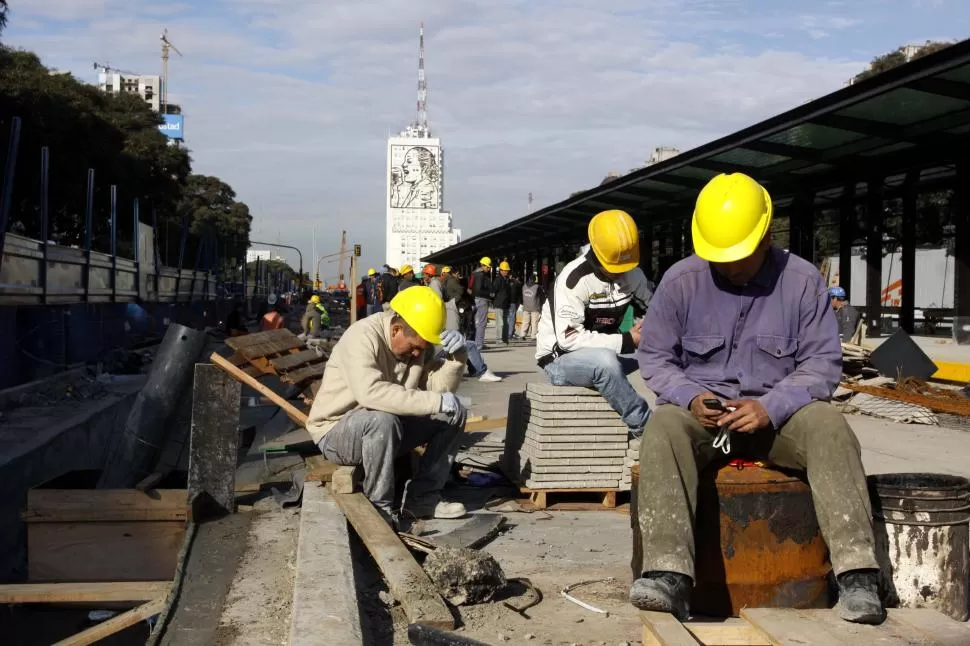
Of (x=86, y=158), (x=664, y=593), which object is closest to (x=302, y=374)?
(x=664, y=593)

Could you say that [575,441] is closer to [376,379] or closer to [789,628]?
[376,379]

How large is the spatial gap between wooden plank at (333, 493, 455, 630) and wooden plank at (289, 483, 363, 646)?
0.31ft

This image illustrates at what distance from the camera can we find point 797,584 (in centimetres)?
411

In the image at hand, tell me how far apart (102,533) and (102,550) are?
0.34 ft

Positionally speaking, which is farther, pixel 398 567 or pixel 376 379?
pixel 376 379

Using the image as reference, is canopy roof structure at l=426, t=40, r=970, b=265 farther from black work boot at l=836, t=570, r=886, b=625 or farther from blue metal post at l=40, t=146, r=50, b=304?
blue metal post at l=40, t=146, r=50, b=304

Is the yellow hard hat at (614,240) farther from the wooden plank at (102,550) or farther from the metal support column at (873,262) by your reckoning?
the metal support column at (873,262)

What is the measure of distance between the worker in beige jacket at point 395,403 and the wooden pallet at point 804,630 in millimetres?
2586

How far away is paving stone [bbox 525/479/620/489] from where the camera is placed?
21.7ft

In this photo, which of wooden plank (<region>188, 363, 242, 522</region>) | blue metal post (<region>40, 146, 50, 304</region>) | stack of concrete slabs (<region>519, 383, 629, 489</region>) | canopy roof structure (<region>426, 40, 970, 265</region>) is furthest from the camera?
blue metal post (<region>40, 146, 50, 304</region>)

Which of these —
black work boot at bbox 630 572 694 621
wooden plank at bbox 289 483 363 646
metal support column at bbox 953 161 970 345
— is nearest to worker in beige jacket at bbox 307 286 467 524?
wooden plank at bbox 289 483 363 646

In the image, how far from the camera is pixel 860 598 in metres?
3.68

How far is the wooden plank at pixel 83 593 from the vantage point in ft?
18.5

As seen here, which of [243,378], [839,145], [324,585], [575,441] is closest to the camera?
[324,585]
